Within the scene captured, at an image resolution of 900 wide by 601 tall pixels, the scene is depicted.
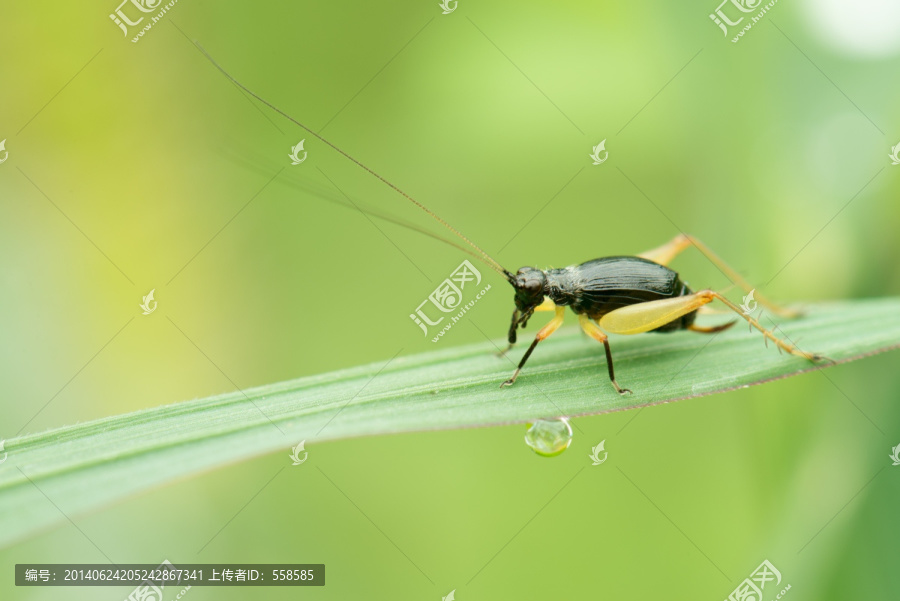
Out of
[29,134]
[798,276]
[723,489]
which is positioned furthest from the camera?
[29,134]

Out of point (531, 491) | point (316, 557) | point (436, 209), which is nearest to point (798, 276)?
point (531, 491)

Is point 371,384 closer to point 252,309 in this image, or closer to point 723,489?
point 723,489

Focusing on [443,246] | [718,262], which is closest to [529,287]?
[718,262]

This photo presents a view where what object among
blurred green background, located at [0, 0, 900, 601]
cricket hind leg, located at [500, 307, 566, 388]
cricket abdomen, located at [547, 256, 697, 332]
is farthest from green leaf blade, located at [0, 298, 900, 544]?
blurred green background, located at [0, 0, 900, 601]

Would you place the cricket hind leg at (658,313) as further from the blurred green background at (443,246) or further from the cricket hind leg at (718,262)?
the blurred green background at (443,246)

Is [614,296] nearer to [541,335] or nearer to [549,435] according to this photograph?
[541,335]

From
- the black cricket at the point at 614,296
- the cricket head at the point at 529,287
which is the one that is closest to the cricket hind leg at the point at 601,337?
the black cricket at the point at 614,296

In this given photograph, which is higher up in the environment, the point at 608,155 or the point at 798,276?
the point at 608,155
